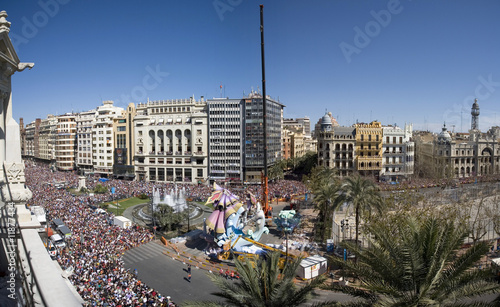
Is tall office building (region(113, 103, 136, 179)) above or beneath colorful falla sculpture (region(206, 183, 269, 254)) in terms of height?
above

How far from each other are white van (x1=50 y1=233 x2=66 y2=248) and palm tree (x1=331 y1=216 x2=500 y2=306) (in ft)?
89.2

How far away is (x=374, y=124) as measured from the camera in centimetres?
6931

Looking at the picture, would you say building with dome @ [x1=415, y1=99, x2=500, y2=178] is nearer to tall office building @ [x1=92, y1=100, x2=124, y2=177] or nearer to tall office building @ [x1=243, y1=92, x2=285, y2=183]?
tall office building @ [x1=243, y1=92, x2=285, y2=183]

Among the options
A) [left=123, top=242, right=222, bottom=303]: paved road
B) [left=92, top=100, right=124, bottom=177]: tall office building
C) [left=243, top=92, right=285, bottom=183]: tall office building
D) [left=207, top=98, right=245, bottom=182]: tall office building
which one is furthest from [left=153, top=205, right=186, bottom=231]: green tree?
[left=92, top=100, right=124, bottom=177]: tall office building

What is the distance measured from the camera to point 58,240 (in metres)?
29.7

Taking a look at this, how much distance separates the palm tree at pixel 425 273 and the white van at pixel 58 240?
89.2 ft

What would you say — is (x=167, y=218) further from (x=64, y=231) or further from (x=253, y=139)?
(x=253, y=139)

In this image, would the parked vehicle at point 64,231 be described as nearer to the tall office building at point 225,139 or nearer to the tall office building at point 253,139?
the tall office building at point 225,139

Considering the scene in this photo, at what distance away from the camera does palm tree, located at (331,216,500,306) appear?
8.34 m

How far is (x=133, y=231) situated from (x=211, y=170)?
1562 inches

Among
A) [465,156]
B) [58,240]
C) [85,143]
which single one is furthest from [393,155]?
[85,143]

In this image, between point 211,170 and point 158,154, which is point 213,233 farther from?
point 158,154

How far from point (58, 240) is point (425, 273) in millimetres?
30661

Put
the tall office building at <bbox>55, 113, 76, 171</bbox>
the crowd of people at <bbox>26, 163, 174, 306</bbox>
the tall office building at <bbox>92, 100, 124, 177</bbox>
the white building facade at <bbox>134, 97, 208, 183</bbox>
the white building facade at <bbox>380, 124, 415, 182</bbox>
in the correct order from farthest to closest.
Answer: the tall office building at <bbox>55, 113, 76, 171</bbox>, the tall office building at <bbox>92, 100, 124, 177</bbox>, the white building facade at <bbox>134, 97, 208, 183</bbox>, the white building facade at <bbox>380, 124, 415, 182</bbox>, the crowd of people at <bbox>26, 163, 174, 306</bbox>
